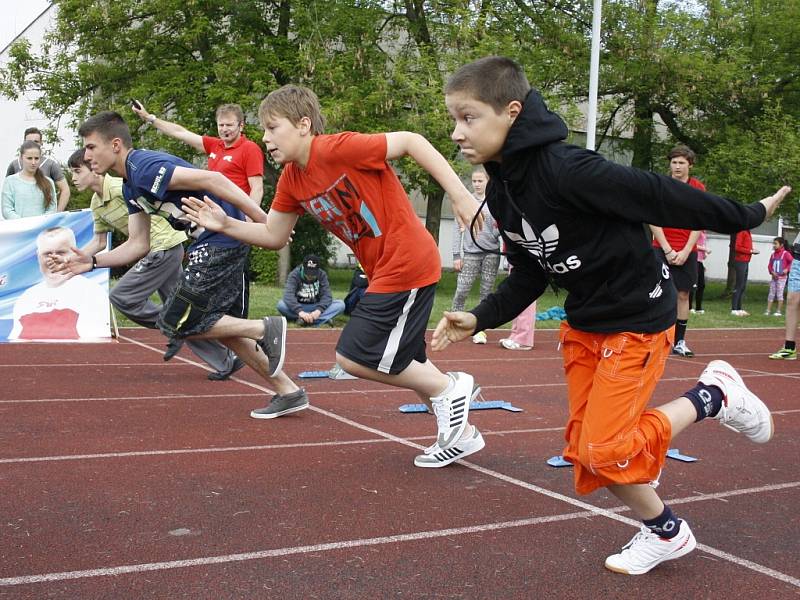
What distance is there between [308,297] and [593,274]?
9134 mm

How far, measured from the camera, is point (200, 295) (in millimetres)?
6148

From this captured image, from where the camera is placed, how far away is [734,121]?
24484mm

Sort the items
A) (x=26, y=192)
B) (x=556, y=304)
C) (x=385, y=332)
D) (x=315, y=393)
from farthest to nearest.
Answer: (x=556, y=304)
(x=26, y=192)
(x=315, y=393)
(x=385, y=332)

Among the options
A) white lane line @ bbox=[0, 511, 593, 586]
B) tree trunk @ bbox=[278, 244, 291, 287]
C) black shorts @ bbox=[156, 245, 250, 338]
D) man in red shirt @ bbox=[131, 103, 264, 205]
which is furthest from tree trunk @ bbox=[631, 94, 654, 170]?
white lane line @ bbox=[0, 511, 593, 586]

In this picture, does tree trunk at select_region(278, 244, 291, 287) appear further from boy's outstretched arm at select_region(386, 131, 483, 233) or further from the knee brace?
boy's outstretched arm at select_region(386, 131, 483, 233)

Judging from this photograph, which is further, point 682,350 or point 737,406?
point 682,350

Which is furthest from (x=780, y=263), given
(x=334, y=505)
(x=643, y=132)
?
(x=334, y=505)

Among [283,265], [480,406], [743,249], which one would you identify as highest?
[743,249]

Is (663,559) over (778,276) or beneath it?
over

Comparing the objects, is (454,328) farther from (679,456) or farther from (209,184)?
(209,184)

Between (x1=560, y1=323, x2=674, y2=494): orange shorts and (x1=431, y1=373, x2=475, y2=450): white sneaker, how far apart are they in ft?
4.52

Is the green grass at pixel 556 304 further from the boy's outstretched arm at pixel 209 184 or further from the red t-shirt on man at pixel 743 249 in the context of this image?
the boy's outstretched arm at pixel 209 184

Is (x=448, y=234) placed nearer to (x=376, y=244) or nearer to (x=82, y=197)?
(x=82, y=197)

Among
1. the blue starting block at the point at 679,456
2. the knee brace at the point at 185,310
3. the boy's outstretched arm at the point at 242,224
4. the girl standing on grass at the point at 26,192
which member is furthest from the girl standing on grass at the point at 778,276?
the boy's outstretched arm at the point at 242,224
